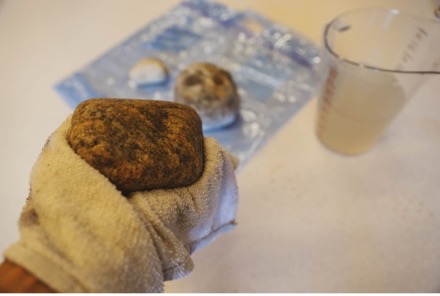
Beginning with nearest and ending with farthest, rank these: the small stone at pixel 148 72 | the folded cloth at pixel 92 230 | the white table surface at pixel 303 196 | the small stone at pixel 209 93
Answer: the folded cloth at pixel 92 230, the white table surface at pixel 303 196, the small stone at pixel 209 93, the small stone at pixel 148 72

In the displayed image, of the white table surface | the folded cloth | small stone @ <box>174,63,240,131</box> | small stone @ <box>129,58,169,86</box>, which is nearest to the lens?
the folded cloth

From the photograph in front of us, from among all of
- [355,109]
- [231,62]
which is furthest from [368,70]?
[231,62]

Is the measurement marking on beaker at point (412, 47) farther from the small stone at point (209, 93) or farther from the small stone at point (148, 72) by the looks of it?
the small stone at point (148, 72)

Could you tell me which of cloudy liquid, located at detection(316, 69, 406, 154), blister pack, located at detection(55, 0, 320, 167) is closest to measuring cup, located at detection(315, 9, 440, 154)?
cloudy liquid, located at detection(316, 69, 406, 154)

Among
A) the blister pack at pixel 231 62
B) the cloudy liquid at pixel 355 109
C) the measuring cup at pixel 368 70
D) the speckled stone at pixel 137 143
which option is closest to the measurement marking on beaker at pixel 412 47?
the measuring cup at pixel 368 70

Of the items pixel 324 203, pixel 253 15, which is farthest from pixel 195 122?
pixel 253 15

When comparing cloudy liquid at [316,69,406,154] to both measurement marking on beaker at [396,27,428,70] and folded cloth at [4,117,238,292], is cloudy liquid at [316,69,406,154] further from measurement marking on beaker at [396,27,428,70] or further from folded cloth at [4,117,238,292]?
folded cloth at [4,117,238,292]

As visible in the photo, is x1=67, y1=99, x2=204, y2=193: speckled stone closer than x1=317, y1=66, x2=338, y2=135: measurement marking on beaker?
Yes
